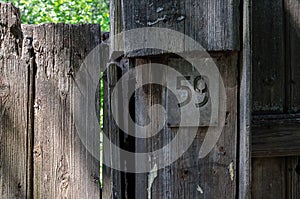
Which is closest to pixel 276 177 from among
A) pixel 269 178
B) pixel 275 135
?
pixel 269 178

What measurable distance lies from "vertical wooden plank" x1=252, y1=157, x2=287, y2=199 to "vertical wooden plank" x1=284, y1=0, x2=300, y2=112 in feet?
0.67

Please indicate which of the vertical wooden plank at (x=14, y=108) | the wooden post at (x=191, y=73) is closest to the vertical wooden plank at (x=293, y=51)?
the wooden post at (x=191, y=73)

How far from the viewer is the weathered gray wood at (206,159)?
1268 millimetres

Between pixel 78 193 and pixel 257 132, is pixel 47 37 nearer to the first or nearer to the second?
pixel 78 193

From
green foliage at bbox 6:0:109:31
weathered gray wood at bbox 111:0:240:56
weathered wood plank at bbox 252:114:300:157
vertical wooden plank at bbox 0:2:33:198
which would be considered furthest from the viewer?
green foliage at bbox 6:0:109:31

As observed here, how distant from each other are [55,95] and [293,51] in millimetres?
861

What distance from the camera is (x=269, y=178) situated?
1588 mm

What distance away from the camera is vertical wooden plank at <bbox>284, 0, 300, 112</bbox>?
1.59m

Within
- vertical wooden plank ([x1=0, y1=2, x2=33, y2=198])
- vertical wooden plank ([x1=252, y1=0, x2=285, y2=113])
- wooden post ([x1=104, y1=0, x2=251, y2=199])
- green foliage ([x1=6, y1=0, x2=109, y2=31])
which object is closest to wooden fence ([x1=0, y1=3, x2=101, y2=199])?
vertical wooden plank ([x1=0, y1=2, x2=33, y2=198])

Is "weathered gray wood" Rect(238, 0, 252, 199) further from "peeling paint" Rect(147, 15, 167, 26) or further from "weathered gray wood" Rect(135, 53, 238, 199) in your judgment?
"peeling paint" Rect(147, 15, 167, 26)

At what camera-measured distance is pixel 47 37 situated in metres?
1.38

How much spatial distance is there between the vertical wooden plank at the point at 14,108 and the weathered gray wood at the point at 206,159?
0.37 metres

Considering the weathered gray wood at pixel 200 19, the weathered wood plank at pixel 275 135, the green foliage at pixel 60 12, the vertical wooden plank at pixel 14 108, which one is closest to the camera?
the weathered gray wood at pixel 200 19

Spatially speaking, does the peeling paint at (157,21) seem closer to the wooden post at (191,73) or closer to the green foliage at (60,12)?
the wooden post at (191,73)
